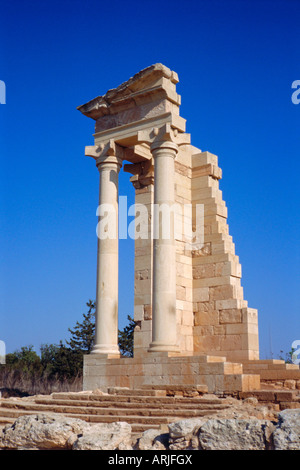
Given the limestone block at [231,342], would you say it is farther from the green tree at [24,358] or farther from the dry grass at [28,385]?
the green tree at [24,358]

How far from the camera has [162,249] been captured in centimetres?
2108

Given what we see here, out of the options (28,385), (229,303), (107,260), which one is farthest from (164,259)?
(28,385)

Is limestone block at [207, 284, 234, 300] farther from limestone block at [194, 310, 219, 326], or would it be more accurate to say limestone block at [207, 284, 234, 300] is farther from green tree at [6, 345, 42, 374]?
green tree at [6, 345, 42, 374]

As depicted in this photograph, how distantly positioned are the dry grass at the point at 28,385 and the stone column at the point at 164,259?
1028cm

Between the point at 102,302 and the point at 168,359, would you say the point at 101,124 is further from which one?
the point at 168,359

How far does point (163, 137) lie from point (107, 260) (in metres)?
5.29

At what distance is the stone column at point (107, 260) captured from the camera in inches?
880

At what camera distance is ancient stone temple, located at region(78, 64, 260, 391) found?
20.9 metres

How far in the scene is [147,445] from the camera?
11031 millimetres

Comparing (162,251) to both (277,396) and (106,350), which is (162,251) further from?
(277,396)

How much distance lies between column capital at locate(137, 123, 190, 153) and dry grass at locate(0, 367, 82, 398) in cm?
1363

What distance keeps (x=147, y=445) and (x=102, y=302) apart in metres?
11.7

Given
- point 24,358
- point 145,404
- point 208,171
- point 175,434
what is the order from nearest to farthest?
point 175,434, point 145,404, point 208,171, point 24,358
